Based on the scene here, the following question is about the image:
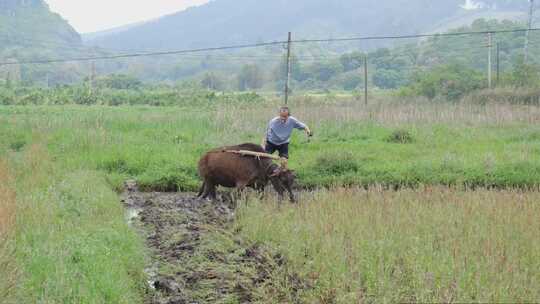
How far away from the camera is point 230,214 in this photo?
1077 centimetres

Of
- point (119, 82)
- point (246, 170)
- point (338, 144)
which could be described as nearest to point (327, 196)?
point (246, 170)

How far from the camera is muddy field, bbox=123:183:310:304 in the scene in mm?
6668

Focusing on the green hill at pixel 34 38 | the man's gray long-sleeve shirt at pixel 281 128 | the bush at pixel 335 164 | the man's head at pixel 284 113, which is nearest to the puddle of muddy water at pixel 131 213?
the man's gray long-sleeve shirt at pixel 281 128

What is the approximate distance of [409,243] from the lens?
7367 mm

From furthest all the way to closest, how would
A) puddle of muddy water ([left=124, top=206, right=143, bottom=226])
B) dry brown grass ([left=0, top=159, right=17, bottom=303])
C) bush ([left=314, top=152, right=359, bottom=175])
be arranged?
1. bush ([left=314, top=152, right=359, bottom=175])
2. puddle of muddy water ([left=124, top=206, right=143, bottom=226])
3. dry brown grass ([left=0, top=159, right=17, bottom=303])

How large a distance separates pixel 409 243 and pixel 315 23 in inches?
6585

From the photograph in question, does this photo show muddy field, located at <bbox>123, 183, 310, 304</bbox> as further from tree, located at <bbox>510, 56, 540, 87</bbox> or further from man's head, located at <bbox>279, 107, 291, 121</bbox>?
tree, located at <bbox>510, 56, 540, 87</bbox>

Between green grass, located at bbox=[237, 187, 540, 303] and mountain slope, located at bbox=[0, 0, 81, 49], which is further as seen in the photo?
mountain slope, located at bbox=[0, 0, 81, 49]

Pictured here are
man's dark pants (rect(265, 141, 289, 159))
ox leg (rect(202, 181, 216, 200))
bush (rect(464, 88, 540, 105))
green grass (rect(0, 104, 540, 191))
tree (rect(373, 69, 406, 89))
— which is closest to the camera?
ox leg (rect(202, 181, 216, 200))

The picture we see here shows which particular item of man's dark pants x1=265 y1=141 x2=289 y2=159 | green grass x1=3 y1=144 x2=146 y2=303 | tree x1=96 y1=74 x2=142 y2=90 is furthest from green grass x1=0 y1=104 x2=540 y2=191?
tree x1=96 y1=74 x2=142 y2=90

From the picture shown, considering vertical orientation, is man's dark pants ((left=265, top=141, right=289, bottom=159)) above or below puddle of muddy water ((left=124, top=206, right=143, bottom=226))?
above

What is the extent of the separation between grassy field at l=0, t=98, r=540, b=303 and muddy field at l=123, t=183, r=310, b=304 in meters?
0.26

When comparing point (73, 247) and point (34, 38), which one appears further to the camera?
point (34, 38)

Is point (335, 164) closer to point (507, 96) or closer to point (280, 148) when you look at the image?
point (280, 148)
